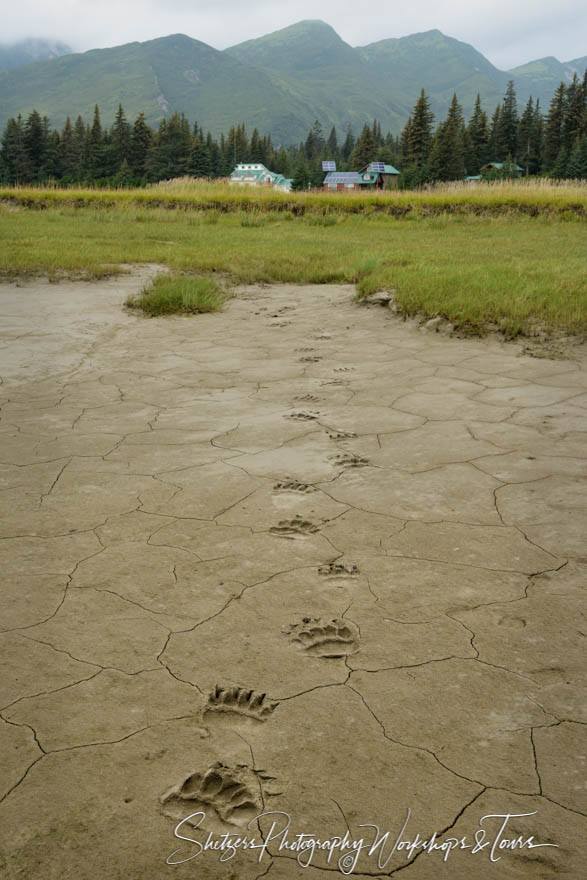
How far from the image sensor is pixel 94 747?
1267mm

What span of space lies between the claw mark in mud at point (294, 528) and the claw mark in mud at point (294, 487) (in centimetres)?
24

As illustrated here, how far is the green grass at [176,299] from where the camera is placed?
615cm

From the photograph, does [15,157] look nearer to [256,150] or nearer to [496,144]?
[256,150]

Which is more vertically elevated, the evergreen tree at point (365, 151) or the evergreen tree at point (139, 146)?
the evergreen tree at point (365, 151)

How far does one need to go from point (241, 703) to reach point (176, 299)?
529cm

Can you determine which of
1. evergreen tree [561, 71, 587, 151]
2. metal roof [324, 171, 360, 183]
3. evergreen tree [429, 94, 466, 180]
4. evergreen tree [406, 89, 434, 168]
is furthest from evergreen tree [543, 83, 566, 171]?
metal roof [324, 171, 360, 183]

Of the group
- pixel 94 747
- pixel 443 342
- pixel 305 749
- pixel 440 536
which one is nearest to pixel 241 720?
pixel 305 749

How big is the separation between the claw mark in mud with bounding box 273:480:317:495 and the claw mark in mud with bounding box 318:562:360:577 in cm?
54

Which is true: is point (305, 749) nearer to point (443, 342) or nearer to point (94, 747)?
point (94, 747)

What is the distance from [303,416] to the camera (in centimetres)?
333

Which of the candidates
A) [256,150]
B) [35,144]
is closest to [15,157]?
[35,144]

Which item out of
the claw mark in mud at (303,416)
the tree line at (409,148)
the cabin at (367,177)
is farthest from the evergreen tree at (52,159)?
the claw mark in mud at (303,416)

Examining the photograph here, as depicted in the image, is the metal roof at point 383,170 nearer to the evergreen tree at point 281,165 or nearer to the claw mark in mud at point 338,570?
the evergreen tree at point 281,165

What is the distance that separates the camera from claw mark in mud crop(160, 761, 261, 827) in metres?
1.13
